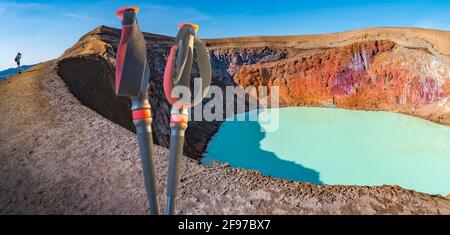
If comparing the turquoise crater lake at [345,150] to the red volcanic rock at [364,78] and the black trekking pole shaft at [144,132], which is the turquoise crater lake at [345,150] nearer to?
the red volcanic rock at [364,78]

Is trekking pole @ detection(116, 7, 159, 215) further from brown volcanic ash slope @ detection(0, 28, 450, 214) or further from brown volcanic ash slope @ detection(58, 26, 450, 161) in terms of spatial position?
brown volcanic ash slope @ detection(58, 26, 450, 161)

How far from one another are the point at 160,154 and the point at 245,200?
3.86 meters

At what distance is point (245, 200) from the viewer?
856 cm

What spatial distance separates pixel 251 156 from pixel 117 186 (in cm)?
1577

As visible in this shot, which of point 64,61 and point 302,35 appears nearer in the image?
point 64,61

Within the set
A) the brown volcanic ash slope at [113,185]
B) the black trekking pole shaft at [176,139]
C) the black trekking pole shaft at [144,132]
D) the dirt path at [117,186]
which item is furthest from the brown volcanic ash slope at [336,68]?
the black trekking pole shaft at [144,132]

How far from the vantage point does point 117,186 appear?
870 centimetres

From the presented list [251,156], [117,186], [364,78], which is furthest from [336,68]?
[117,186]

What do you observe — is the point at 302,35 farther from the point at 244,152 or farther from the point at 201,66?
the point at 201,66

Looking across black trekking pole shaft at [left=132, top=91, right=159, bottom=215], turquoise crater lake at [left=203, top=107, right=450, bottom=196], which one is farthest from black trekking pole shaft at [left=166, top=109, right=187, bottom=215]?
turquoise crater lake at [left=203, top=107, right=450, bottom=196]

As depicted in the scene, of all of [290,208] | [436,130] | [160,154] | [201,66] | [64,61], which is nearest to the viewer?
[201,66]

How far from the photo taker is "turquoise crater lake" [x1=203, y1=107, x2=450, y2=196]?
765 inches

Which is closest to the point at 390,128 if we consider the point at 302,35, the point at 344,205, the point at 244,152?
the point at 244,152

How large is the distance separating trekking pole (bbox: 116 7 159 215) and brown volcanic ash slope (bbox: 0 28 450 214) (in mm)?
5074
